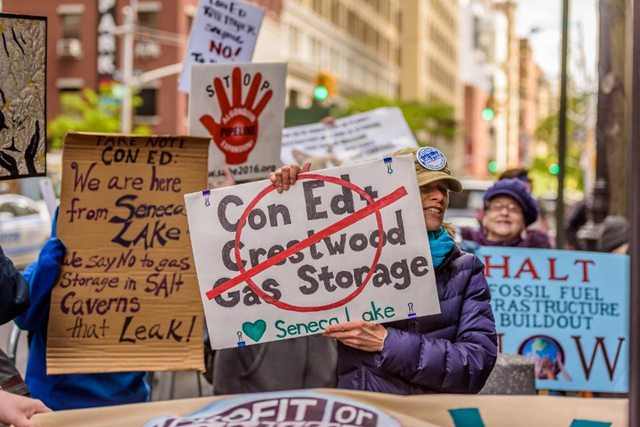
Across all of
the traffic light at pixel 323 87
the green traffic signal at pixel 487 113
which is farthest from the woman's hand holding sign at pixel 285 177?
the green traffic signal at pixel 487 113

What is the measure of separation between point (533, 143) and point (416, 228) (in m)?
163

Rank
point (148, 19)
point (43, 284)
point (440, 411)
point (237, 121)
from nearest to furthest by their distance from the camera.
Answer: point (440, 411)
point (43, 284)
point (237, 121)
point (148, 19)

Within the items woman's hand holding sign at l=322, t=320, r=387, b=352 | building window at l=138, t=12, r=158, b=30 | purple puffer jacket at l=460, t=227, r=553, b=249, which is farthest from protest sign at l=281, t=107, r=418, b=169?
building window at l=138, t=12, r=158, b=30

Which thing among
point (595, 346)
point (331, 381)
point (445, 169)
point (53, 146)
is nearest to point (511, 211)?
point (595, 346)

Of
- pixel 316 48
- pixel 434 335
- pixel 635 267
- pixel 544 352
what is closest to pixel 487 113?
pixel 316 48

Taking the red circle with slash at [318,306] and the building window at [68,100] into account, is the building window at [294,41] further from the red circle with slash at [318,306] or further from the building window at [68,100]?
the red circle with slash at [318,306]

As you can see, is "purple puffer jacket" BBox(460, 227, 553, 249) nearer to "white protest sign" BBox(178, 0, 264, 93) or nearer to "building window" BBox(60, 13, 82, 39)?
"white protest sign" BBox(178, 0, 264, 93)

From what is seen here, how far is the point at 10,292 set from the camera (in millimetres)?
3723

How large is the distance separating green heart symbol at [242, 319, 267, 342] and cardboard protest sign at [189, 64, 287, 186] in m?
2.55

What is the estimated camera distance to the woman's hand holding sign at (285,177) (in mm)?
3725

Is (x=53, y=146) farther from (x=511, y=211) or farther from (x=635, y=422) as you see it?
(x=635, y=422)

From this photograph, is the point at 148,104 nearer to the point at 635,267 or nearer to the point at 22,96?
the point at 22,96

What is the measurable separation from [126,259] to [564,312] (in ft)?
10.2

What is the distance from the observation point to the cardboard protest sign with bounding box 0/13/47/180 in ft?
13.1
